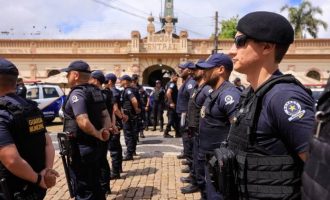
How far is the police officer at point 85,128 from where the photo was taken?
188 inches

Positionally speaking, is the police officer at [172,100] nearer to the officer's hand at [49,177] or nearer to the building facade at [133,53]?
the officer's hand at [49,177]

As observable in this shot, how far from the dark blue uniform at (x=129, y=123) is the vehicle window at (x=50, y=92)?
28.1ft

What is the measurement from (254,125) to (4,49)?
33002mm

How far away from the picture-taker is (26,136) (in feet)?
10.3

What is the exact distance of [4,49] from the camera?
32.2 meters

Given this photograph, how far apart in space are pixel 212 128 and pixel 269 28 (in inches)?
85.2

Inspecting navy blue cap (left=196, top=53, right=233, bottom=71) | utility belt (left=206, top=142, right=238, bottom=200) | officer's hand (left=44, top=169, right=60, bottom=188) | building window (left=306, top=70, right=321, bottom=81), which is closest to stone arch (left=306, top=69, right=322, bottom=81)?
building window (left=306, top=70, right=321, bottom=81)

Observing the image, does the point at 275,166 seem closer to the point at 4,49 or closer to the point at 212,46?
the point at 212,46

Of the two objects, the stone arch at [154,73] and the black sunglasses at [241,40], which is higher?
the black sunglasses at [241,40]

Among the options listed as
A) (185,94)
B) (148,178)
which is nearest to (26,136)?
(148,178)

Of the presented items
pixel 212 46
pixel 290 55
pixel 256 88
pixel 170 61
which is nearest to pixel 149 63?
pixel 170 61

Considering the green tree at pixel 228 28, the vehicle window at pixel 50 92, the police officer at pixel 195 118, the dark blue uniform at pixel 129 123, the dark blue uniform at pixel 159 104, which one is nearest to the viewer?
the police officer at pixel 195 118

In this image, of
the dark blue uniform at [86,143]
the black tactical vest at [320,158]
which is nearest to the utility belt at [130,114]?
the dark blue uniform at [86,143]

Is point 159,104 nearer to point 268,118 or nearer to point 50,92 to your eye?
point 50,92
